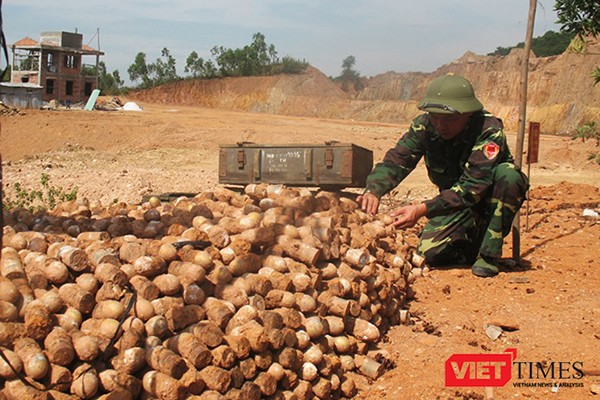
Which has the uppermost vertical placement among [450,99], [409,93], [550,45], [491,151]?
[550,45]

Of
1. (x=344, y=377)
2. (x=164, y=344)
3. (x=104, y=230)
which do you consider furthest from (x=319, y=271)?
(x=104, y=230)

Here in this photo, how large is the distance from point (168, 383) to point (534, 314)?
246 cm

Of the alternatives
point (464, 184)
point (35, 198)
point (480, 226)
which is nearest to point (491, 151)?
point (464, 184)

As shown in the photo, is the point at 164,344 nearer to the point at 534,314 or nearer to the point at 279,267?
the point at 279,267

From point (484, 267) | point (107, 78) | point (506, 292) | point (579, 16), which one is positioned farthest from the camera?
point (107, 78)

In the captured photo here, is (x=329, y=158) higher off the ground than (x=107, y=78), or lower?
lower

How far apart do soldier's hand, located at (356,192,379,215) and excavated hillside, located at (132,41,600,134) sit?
21009mm

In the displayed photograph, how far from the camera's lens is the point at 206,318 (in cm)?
314

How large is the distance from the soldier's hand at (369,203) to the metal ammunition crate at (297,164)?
284 centimetres

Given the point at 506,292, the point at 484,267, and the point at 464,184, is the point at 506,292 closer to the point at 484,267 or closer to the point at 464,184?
the point at 484,267

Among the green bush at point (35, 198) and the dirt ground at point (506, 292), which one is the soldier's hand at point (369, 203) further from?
the green bush at point (35, 198)

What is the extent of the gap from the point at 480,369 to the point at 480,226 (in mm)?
2006

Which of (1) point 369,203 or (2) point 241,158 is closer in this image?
(1) point 369,203

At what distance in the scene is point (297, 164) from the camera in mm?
8031
